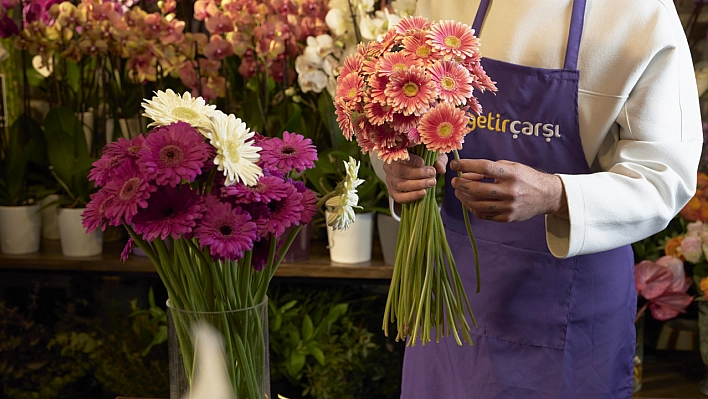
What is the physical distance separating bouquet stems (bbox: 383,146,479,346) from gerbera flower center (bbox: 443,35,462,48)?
15 centimetres

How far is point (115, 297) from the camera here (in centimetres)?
209

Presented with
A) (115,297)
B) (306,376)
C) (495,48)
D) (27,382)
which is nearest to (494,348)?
(495,48)

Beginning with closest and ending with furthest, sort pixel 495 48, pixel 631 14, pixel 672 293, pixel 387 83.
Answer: pixel 387 83 → pixel 631 14 → pixel 495 48 → pixel 672 293

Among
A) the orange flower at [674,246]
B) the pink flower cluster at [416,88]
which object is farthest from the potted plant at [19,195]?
the orange flower at [674,246]

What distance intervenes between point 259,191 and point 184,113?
0.12 m

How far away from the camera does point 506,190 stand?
96 cm

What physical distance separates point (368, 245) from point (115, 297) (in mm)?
726

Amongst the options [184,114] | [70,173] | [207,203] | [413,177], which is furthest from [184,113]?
[70,173]

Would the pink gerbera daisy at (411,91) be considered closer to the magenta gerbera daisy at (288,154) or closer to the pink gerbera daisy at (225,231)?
the magenta gerbera daisy at (288,154)

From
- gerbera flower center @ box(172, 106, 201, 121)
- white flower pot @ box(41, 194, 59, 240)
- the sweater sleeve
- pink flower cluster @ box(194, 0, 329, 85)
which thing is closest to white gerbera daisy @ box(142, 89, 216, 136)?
gerbera flower center @ box(172, 106, 201, 121)

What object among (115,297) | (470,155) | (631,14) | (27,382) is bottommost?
(27,382)

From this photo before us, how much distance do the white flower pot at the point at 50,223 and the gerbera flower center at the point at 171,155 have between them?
5.07 feet

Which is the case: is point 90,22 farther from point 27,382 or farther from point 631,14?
point 631,14

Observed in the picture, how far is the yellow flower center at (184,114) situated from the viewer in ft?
2.51
